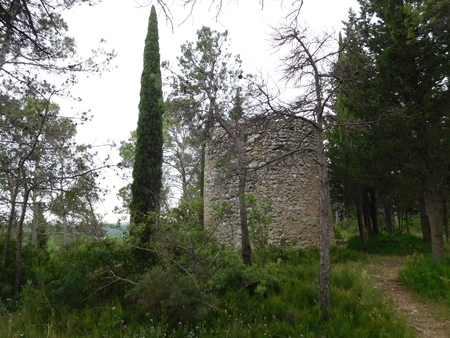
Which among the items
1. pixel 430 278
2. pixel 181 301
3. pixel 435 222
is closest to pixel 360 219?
pixel 435 222

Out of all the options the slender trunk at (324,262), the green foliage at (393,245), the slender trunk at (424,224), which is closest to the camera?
the slender trunk at (324,262)

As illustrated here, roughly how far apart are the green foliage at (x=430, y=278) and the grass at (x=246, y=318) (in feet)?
3.58

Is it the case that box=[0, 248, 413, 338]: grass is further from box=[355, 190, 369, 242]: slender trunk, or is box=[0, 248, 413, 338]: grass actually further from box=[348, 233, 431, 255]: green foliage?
box=[355, 190, 369, 242]: slender trunk

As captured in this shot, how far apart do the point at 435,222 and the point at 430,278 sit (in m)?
1.75

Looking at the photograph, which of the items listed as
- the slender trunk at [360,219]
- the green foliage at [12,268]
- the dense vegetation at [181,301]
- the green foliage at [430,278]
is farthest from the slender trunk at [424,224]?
the green foliage at [12,268]

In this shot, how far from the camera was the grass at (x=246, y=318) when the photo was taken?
4.35 meters

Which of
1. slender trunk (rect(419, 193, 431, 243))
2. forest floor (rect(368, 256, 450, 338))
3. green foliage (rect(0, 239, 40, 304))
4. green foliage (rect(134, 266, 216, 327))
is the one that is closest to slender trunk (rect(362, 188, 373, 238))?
slender trunk (rect(419, 193, 431, 243))

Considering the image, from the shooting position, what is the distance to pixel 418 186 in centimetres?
820

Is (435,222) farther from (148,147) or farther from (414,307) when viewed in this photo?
(148,147)

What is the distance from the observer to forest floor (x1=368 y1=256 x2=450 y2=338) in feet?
15.8

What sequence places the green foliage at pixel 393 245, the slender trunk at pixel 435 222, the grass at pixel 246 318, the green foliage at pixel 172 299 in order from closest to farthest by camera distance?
the grass at pixel 246 318
the green foliage at pixel 172 299
the slender trunk at pixel 435 222
the green foliage at pixel 393 245

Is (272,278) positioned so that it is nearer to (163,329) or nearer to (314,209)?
(163,329)

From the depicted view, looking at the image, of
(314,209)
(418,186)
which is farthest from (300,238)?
(418,186)

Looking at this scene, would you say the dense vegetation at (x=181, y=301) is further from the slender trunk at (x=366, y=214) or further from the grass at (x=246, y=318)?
the slender trunk at (x=366, y=214)
